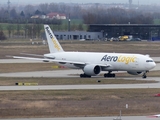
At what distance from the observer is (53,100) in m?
48.7

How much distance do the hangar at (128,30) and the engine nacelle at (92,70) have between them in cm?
10922

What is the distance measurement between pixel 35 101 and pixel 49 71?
32481mm

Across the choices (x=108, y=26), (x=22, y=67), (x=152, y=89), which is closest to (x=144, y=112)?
(x=152, y=89)

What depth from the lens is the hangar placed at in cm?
18112

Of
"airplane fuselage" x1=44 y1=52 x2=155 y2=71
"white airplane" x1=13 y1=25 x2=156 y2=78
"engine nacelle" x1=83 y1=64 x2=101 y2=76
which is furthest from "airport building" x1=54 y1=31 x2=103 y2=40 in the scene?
"engine nacelle" x1=83 y1=64 x2=101 y2=76

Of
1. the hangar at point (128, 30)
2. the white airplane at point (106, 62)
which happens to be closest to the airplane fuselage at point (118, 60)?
the white airplane at point (106, 62)

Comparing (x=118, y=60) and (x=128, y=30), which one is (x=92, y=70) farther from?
(x=128, y=30)

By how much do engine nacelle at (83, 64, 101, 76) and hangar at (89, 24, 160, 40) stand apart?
109 meters

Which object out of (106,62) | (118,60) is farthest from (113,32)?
(118,60)

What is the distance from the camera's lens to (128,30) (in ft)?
614

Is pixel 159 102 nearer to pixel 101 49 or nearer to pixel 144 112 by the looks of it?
pixel 144 112

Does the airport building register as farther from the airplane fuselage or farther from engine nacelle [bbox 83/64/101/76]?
engine nacelle [bbox 83/64/101/76]

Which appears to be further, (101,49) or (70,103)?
(101,49)

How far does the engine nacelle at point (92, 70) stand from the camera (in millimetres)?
70375
